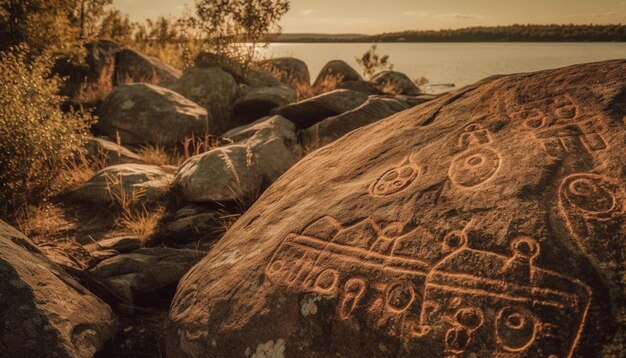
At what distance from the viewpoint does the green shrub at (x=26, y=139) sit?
4.34 metres

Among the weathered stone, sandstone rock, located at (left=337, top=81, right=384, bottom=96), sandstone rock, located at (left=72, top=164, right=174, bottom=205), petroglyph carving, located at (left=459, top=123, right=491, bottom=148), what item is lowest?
the weathered stone

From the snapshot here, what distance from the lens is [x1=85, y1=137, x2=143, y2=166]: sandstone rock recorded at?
589cm

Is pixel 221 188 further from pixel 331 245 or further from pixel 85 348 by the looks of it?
pixel 331 245

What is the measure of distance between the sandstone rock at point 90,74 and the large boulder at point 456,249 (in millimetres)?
6600

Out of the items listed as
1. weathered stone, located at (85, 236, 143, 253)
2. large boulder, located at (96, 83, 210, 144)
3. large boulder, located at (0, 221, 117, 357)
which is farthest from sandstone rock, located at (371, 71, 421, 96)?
large boulder, located at (0, 221, 117, 357)

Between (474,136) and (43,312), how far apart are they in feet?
8.43

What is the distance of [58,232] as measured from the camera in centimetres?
436

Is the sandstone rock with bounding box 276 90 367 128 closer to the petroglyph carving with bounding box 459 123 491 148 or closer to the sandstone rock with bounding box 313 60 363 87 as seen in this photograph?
the petroglyph carving with bounding box 459 123 491 148

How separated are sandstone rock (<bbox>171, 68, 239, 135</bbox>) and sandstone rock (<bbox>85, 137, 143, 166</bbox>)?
2375mm

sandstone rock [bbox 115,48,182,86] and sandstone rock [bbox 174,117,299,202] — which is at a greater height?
sandstone rock [bbox 115,48,182,86]

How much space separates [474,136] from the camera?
2314 millimetres

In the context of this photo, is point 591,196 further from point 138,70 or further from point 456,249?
point 138,70

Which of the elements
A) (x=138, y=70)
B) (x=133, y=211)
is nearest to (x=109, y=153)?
(x=133, y=211)

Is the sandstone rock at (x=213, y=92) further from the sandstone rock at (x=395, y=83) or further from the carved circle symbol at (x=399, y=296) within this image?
the carved circle symbol at (x=399, y=296)
